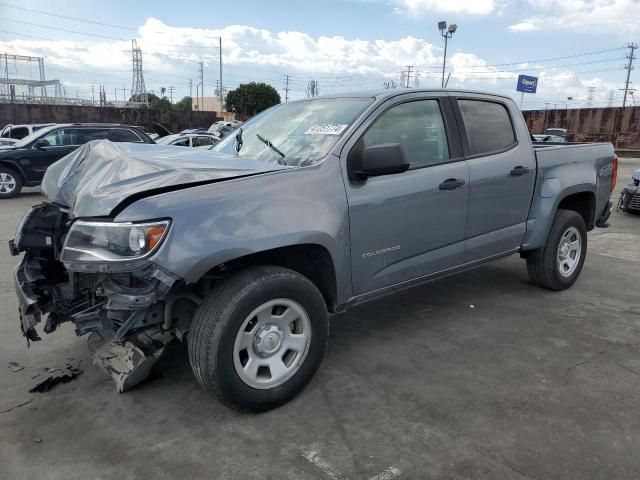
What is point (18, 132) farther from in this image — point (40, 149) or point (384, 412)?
point (384, 412)

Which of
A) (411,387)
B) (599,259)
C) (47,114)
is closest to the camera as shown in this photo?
(411,387)

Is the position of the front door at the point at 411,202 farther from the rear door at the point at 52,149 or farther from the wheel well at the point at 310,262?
the rear door at the point at 52,149

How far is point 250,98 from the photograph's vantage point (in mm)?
61656

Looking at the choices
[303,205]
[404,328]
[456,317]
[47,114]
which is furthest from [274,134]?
[47,114]

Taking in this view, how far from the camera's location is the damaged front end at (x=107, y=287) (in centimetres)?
254

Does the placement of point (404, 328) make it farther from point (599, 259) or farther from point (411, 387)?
point (599, 259)

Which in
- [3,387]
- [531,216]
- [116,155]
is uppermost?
[116,155]

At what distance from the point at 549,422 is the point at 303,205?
185 cm

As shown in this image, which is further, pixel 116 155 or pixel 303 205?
pixel 116 155

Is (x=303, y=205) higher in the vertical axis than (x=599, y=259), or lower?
higher

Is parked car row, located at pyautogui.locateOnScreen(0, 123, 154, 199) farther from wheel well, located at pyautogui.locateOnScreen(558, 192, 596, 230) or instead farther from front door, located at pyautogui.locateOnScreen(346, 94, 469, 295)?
wheel well, located at pyautogui.locateOnScreen(558, 192, 596, 230)

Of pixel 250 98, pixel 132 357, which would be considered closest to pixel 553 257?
pixel 132 357

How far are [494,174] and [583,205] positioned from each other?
174 centimetres

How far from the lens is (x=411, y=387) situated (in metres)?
3.26
